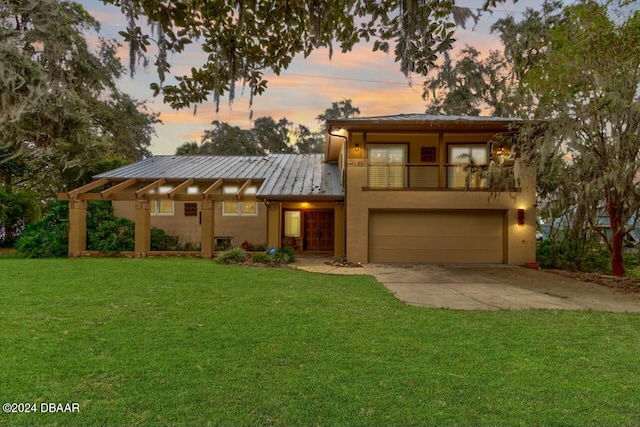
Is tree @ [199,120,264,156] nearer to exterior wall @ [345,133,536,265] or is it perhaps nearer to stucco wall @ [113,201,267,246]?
stucco wall @ [113,201,267,246]

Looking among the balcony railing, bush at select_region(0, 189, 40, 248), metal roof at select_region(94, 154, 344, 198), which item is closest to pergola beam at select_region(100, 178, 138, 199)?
metal roof at select_region(94, 154, 344, 198)

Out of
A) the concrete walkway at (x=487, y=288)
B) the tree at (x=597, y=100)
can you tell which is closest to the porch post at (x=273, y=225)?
the concrete walkway at (x=487, y=288)

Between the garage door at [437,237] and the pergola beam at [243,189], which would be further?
the pergola beam at [243,189]

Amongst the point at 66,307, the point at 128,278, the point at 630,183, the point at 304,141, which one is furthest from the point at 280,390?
the point at 304,141

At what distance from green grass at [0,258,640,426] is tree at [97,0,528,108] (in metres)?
2.46

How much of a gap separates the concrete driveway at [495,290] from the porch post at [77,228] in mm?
10272

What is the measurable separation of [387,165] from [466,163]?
277 centimetres

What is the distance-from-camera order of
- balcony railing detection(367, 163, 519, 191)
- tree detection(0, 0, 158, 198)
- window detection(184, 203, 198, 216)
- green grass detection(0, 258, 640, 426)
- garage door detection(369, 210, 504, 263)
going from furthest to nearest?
window detection(184, 203, 198, 216), garage door detection(369, 210, 504, 263), tree detection(0, 0, 158, 198), balcony railing detection(367, 163, 519, 191), green grass detection(0, 258, 640, 426)

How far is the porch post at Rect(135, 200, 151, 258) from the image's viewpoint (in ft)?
41.4

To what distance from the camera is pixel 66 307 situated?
523 centimetres

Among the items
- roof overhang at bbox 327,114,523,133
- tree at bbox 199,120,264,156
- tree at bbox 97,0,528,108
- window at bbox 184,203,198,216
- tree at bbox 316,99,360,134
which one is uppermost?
tree at bbox 316,99,360,134

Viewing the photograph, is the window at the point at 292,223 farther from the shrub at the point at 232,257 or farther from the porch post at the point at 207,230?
the shrub at the point at 232,257

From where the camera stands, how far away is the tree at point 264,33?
267 cm

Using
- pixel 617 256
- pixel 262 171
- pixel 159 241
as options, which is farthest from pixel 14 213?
pixel 617 256
